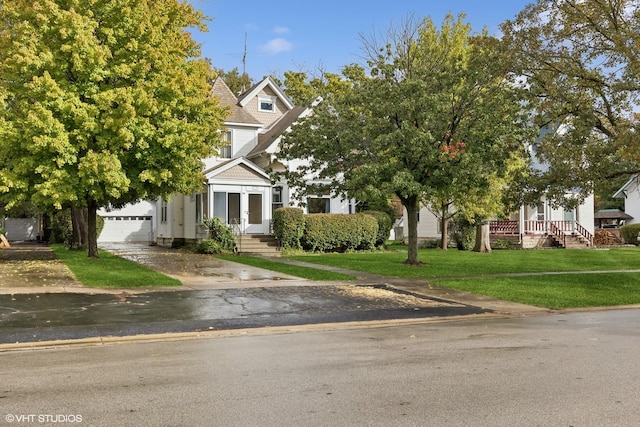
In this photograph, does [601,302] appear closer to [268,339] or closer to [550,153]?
[550,153]

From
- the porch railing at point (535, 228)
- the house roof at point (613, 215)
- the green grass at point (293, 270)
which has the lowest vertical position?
the green grass at point (293, 270)

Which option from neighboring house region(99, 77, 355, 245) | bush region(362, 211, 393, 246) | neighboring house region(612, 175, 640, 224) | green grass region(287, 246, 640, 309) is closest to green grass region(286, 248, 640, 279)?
green grass region(287, 246, 640, 309)

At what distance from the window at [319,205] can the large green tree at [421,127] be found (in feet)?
38.5

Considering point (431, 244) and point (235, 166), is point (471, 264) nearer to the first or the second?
point (431, 244)

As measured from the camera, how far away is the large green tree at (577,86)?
1680 centimetres

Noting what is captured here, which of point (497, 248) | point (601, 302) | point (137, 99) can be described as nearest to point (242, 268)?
point (137, 99)

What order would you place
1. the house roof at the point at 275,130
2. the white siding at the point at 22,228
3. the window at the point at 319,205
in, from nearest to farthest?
1. the house roof at the point at 275,130
2. the window at the point at 319,205
3. the white siding at the point at 22,228

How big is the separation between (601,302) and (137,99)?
14930mm

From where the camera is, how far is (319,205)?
33000 millimetres

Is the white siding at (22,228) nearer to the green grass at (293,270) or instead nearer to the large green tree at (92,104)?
the large green tree at (92,104)

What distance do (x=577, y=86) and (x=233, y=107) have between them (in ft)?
72.0

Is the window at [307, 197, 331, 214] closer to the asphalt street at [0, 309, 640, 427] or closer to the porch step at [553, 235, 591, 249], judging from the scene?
the porch step at [553, 235, 591, 249]

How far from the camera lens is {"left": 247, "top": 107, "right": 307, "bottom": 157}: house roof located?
3203 cm

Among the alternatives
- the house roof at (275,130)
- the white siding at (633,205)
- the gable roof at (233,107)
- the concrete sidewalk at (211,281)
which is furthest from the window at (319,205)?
the white siding at (633,205)
